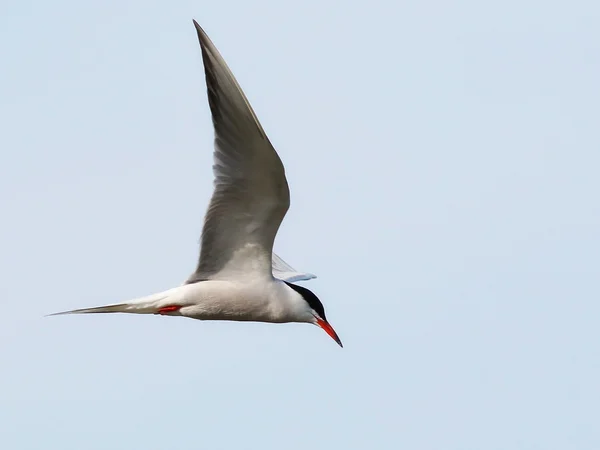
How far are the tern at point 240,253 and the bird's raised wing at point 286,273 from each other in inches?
59.8

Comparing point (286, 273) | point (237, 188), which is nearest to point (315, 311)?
point (237, 188)

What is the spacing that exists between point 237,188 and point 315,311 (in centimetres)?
156

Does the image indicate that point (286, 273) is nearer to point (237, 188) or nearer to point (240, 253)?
point (240, 253)

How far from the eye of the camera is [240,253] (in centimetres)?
938

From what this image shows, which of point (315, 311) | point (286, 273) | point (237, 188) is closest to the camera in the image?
point (237, 188)

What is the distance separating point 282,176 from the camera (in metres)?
8.45

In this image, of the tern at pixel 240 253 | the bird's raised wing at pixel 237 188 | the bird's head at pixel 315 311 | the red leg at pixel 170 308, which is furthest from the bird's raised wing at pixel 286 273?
the red leg at pixel 170 308

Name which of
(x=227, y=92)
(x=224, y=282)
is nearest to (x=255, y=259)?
(x=224, y=282)

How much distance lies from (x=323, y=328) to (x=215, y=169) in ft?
6.51

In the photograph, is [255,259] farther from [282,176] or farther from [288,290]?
[282,176]

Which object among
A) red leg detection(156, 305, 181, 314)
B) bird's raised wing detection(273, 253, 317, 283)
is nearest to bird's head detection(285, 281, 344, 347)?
red leg detection(156, 305, 181, 314)

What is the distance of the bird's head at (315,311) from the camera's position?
9.64m

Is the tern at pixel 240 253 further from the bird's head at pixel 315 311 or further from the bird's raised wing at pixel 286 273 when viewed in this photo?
the bird's raised wing at pixel 286 273

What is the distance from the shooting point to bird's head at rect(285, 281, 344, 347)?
9.64m
